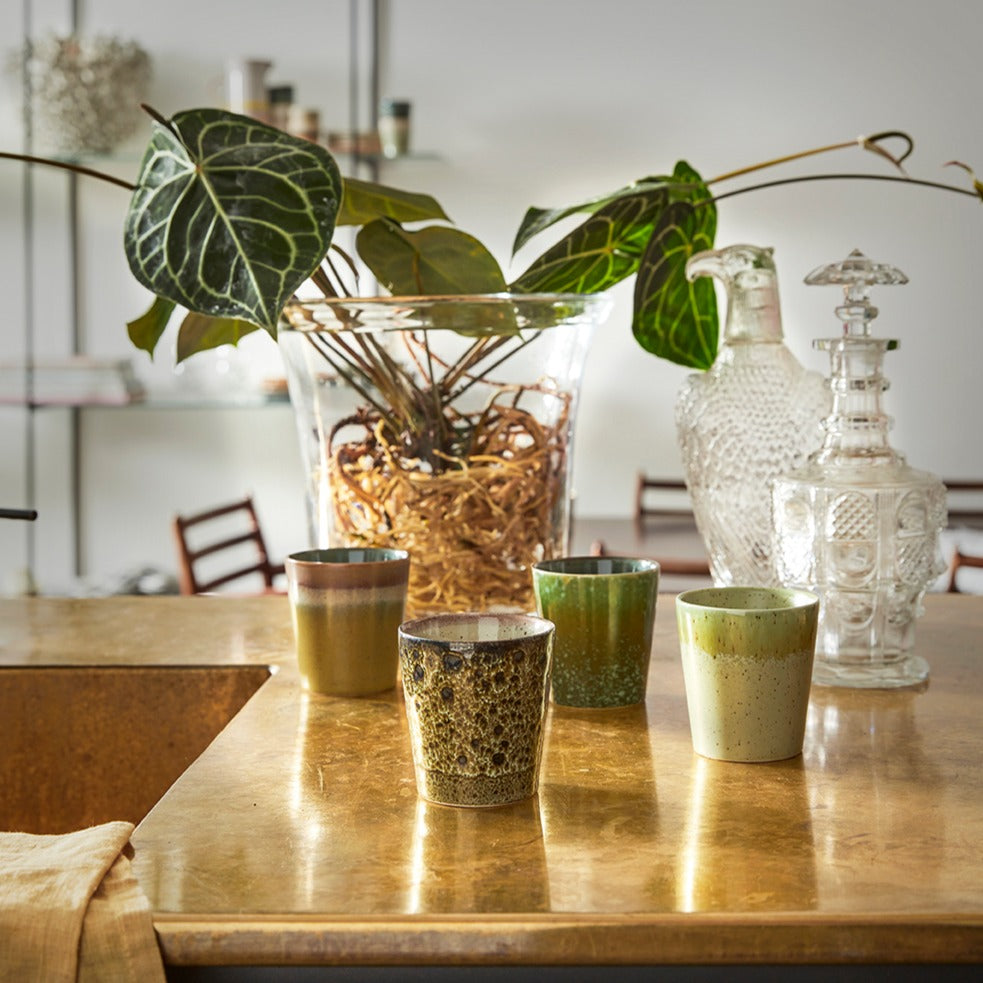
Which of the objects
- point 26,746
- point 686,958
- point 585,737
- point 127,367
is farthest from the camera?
point 127,367

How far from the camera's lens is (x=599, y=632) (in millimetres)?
824

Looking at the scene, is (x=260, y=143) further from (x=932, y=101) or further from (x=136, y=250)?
(x=932, y=101)

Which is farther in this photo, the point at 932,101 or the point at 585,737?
the point at 932,101

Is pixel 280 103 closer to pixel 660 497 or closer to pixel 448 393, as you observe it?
pixel 660 497

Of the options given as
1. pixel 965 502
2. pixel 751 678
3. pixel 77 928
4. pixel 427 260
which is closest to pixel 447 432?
pixel 427 260

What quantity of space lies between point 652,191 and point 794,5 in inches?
110

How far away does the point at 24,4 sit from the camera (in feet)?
11.9

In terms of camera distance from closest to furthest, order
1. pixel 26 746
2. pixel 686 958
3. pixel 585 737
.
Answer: pixel 686 958
pixel 585 737
pixel 26 746

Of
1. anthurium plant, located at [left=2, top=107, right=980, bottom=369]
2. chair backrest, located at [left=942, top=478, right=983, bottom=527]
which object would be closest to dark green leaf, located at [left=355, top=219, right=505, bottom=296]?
anthurium plant, located at [left=2, top=107, right=980, bottom=369]

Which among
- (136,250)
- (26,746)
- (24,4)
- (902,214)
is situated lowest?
(26,746)

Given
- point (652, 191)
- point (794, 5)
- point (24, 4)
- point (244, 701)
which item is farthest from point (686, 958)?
point (24, 4)

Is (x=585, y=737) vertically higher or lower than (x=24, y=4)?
lower

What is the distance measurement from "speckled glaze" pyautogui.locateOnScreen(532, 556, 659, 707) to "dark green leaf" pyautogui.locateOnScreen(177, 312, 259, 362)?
1.31 feet

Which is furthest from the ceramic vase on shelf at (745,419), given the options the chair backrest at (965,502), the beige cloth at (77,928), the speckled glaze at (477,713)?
the chair backrest at (965,502)
